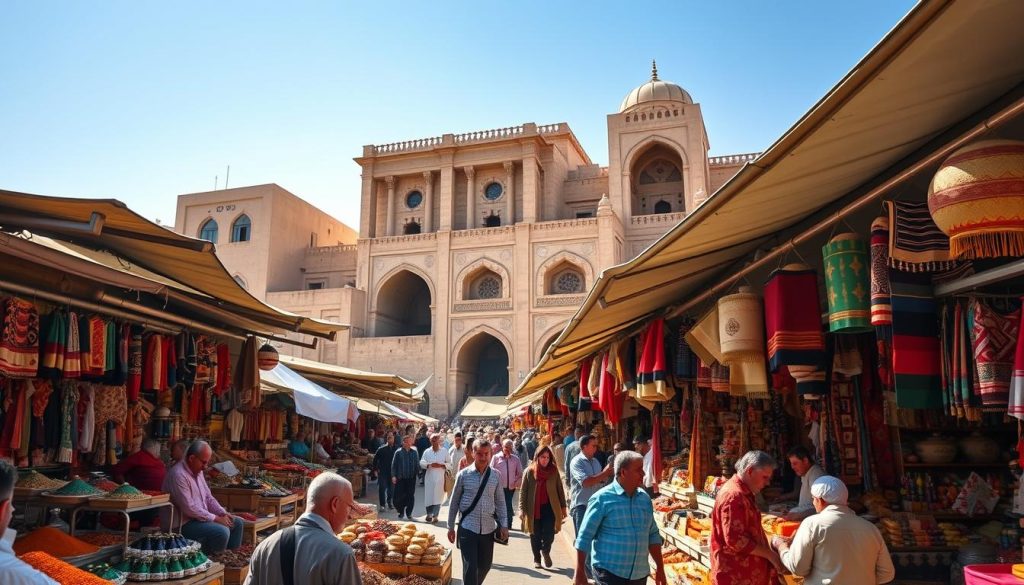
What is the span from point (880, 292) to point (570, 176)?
2854 centimetres

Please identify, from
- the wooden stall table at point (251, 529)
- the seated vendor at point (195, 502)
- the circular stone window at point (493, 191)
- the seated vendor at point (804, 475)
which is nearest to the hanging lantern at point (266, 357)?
the wooden stall table at point (251, 529)

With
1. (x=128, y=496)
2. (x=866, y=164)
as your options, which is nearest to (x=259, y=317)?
(x=128, y=496)

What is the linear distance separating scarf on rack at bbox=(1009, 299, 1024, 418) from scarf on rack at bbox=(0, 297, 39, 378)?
5296mm

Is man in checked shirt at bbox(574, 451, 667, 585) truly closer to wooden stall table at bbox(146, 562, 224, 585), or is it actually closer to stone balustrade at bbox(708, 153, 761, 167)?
wooden stall table at bbox(146, 562, 224, 585)

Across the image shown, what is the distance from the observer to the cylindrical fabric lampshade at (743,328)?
3.73 meters

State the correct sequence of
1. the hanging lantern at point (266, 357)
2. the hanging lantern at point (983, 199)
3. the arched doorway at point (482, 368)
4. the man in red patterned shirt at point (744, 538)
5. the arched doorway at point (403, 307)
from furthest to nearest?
the arched doorway at point (403, 307)
the arched doorway at point (482, 368)
the hanging lantern at point (266, 357)
the man in red patterned shirt at point (744, 538)
the hanging lantern at point (983, 199)

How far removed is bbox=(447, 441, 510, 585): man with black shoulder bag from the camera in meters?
4.89

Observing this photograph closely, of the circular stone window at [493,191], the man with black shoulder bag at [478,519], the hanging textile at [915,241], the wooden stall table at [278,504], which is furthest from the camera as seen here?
the circular stone window at [493,191]

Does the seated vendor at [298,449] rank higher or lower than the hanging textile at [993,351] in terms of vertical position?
lower

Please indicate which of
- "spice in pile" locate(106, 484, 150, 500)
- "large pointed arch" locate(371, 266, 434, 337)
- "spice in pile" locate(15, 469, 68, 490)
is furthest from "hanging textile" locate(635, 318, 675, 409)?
"large pointed arch" locate(371, 266, 434, 337)

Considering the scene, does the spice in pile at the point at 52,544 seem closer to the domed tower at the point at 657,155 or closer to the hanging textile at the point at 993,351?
the hanging textile at the point at 993,351

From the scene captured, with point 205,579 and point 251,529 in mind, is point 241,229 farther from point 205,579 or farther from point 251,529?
point 205,579

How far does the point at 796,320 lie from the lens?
3.35 meters

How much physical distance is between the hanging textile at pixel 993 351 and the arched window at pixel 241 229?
103 ft
